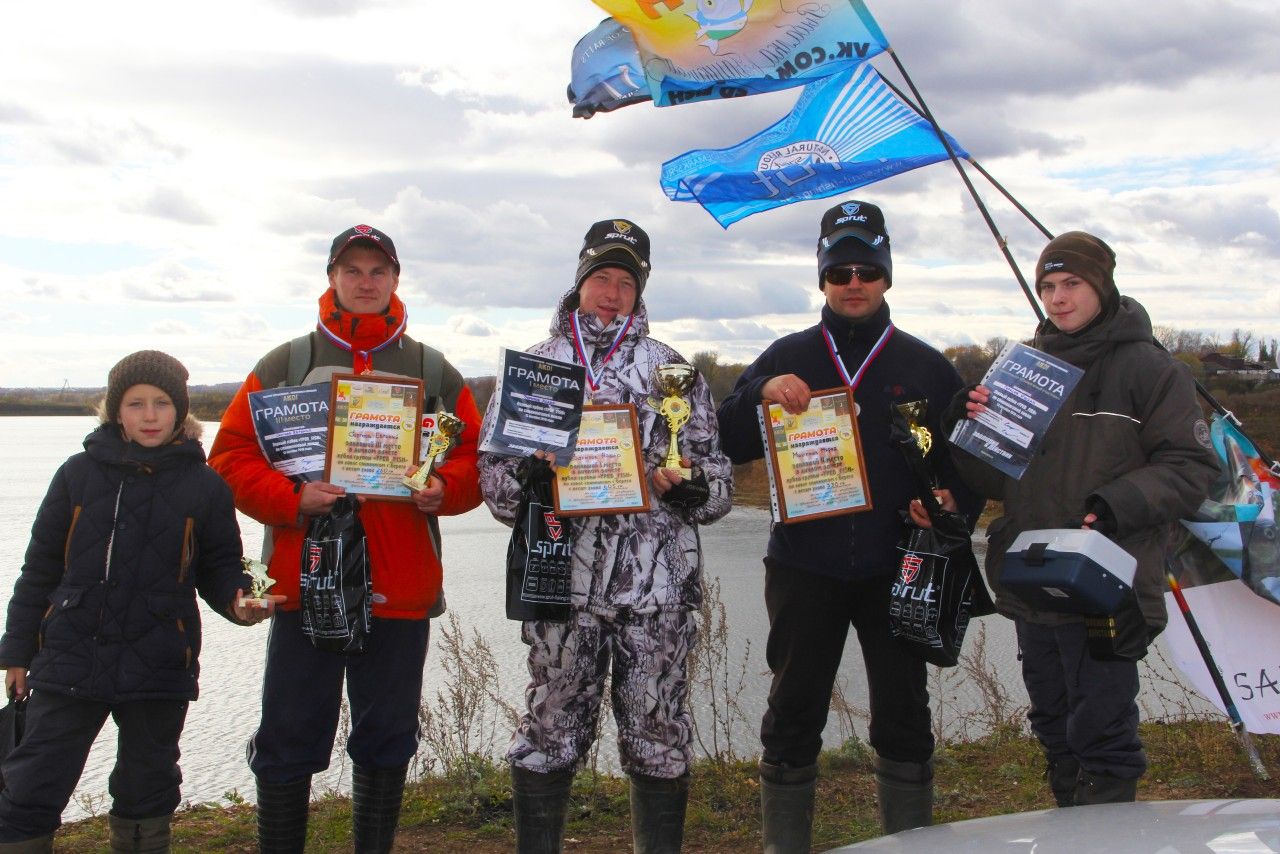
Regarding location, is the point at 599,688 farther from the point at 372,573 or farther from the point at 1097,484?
the point at 1097,484

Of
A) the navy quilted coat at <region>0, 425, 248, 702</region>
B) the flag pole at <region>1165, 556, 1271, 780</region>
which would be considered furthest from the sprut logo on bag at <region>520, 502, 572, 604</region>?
the flag pole at <region>1165, 556, 1271, 780</region>

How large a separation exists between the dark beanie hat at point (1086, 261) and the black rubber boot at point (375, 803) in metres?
2.67

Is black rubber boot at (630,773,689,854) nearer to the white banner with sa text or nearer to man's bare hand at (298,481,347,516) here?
man's bare hand at (298,481,347,516)

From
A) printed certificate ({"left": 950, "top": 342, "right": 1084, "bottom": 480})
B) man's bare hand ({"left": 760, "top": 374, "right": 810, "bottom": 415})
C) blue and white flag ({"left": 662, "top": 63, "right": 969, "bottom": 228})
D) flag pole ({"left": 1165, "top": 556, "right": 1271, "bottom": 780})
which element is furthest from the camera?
blue and white flag ({"left": 662, "top": 63, "right": 969, "bottom": 228})

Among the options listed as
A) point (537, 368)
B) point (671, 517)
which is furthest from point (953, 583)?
point (537, 368)

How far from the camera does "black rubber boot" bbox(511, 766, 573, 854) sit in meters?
3.44

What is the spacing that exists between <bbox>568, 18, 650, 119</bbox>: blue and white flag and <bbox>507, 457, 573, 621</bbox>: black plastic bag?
2.02m

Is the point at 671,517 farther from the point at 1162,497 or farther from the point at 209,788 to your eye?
the point at 209,788

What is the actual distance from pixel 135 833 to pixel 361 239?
195 centimetres

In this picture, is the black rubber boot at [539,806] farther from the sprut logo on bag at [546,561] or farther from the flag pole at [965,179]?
the flag pole at [965,179]

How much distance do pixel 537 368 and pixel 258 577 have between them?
106 cm

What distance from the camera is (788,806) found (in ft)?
12.3

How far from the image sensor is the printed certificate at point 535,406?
11.1ft

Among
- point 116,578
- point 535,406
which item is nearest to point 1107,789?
point 535,406
